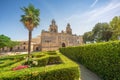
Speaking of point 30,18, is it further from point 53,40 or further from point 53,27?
point 53,27

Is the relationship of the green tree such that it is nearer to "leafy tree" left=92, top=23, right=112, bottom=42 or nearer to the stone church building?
"leafy tree" left=92, top=23, right=112, bottom=42

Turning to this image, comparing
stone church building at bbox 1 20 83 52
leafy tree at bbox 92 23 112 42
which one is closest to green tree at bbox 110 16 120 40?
leafy tree at bbox 92 23 112 42

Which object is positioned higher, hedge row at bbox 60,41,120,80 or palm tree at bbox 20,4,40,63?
palm tree at bbox 20,4,40,63

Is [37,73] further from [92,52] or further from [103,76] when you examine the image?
[92,52]

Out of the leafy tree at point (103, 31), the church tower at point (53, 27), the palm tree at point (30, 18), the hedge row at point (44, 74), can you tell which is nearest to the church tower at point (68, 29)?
the church tower at point (53, 27)

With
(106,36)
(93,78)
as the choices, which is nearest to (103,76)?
(93,78)

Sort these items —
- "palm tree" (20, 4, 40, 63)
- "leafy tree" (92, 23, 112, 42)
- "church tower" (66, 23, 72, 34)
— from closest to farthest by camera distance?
"palm tree" (20, 4, 40, 63) → "leafy tree" (92, 23, 112, 42) → "church tower" (66, 23, 72, 34)

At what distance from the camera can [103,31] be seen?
5800 cm

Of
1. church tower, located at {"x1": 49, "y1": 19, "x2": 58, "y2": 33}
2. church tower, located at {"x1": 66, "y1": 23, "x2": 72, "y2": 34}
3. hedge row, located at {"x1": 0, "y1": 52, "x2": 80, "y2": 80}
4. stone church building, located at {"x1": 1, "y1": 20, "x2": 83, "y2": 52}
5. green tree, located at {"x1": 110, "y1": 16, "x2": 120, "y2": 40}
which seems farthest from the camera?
church tower, located at {"x1": 66, "y1": 23, "x2": 72, "y2": 34}

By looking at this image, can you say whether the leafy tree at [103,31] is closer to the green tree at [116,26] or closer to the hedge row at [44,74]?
the green tree at [116,26]

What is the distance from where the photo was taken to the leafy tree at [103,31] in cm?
5544

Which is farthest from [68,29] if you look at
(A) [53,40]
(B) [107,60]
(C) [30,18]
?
(B) [107,60]

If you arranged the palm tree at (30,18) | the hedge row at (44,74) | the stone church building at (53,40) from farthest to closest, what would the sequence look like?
the stone church building at (53,40), the palm tree at (30,18), the hedge row at (44,74)

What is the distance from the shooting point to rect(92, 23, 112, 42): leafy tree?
182 ft
